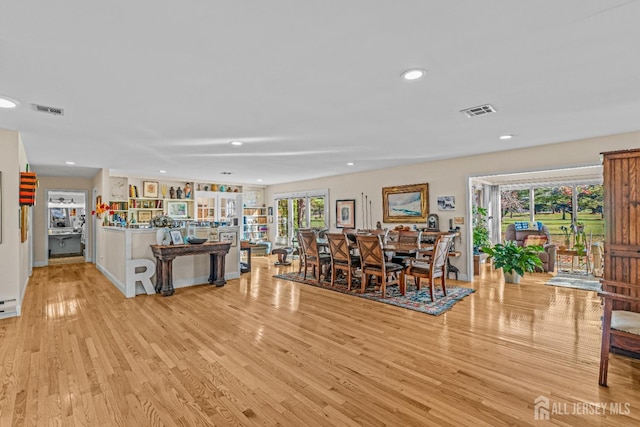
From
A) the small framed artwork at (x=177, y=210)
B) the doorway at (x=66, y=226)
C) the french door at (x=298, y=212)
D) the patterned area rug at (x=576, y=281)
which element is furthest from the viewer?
the doorway at (x=66, y=226)

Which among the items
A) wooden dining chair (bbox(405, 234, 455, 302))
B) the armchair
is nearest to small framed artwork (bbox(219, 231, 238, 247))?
wooden dining chair (bbox(405, 234, 455, 302))

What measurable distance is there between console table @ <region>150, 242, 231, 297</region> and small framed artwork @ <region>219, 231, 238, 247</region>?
1.88ft

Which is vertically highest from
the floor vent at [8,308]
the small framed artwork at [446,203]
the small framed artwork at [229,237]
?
the small framed artwork at [446,203]

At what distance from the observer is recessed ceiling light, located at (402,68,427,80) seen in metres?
2.37

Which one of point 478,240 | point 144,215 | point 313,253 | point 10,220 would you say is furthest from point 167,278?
point 478,240

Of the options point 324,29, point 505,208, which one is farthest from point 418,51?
point 505,208

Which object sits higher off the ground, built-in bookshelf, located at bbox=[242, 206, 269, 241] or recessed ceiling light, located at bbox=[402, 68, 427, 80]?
recessed ceiling light, located at bbox=[402, 68, 427, 80]

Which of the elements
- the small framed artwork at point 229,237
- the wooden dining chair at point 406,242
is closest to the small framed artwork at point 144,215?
the small framed artwork at point 229,237

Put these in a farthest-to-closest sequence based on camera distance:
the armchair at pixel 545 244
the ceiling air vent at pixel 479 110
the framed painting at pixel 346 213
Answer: the framed painting at pixel 346 213 → the armchair at pixel 545 244 → the ceiling air vent at pixel 479 110

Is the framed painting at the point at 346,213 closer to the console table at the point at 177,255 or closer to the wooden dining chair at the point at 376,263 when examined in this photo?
the wooden dining chair at the point at 376,263

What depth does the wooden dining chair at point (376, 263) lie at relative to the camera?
15.2ft

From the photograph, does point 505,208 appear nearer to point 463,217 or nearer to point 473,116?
point 463,217

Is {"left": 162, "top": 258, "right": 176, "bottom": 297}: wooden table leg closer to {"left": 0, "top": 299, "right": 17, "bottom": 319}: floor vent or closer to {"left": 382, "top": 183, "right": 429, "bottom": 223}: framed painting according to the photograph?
{"left": 0, "top": 299, "right": 17, "bottom": 319}: floor vent

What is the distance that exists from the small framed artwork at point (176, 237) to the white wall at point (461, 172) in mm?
4312
